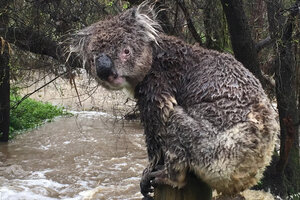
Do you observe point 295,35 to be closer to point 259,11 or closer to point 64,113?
point 259,11

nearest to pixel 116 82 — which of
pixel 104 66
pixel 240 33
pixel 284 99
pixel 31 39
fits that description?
pixel 104 66

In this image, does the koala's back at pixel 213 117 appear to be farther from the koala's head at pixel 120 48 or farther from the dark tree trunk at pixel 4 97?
the dark tree trunk at pixel 4 97

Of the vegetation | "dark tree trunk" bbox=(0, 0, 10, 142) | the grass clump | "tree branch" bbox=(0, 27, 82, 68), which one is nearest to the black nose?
the vegetation

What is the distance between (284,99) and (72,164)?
4776 millimetres

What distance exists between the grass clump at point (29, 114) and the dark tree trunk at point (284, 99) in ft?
24.2

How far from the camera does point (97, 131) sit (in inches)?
435

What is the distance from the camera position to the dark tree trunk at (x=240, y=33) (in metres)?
4.36

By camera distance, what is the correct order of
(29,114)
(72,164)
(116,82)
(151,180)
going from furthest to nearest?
1. (29,114)
2. (72,164)
3. (151,180)
4. (116,82)

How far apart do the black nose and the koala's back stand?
1.28 ft

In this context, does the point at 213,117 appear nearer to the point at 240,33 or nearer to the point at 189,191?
the point at 189,191

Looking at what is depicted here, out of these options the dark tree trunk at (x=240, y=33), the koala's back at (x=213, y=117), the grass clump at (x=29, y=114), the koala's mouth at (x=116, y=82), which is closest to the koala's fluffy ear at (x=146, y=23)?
the koala's back at (x=213, y=117)

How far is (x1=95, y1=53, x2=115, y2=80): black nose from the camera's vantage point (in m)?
2.37

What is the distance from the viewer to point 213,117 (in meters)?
2.44

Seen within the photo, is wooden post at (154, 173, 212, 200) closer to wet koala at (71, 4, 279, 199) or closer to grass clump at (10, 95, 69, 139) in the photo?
wet koala at (71, 4, 279, 199)
